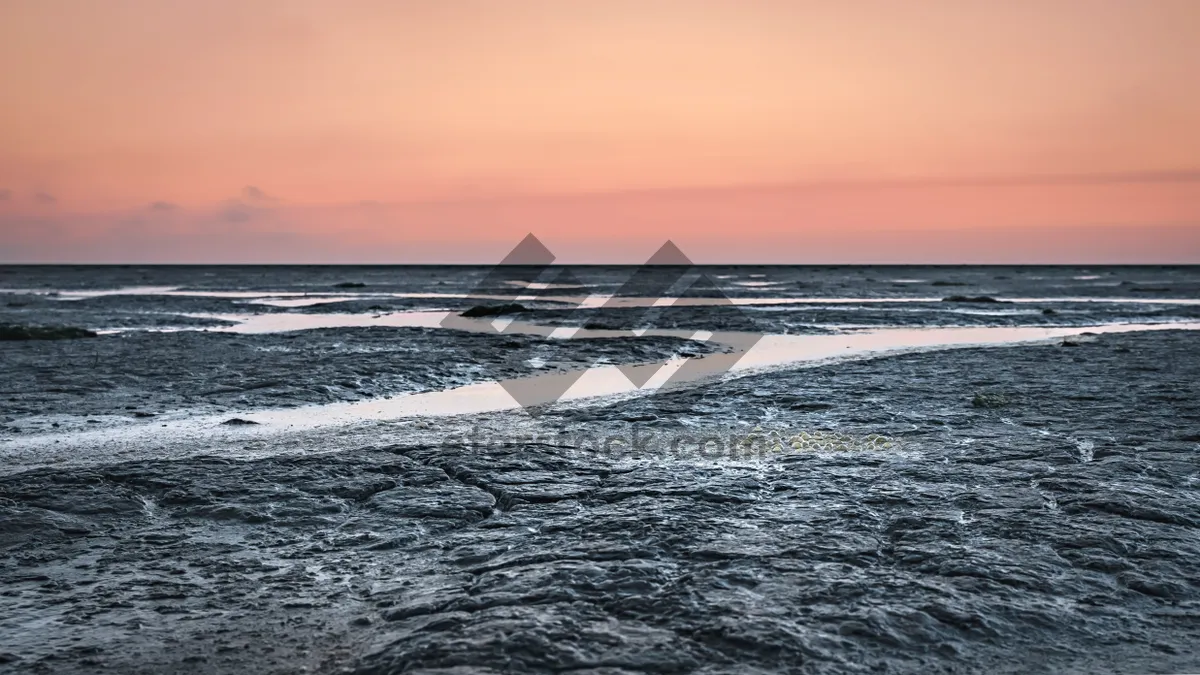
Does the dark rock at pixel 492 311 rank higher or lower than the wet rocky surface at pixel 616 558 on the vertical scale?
higher

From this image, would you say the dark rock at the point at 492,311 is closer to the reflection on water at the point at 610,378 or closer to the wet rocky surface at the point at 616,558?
the reflection on water at the point at 610,378

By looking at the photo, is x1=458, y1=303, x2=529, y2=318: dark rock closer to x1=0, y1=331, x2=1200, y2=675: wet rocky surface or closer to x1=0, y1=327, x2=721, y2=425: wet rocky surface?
x1=0, y1=327, x2=721, y2=425: wet rocky surface

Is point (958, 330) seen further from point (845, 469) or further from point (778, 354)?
point (845, 469)

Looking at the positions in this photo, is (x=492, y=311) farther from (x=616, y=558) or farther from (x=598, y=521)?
(x=616, y=558)

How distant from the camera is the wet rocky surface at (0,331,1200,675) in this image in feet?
14.3

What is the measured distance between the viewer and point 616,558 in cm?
563

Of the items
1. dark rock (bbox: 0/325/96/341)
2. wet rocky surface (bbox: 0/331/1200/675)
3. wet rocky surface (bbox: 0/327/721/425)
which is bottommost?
wet rocky surface (bbox: 0/331/1200/675)

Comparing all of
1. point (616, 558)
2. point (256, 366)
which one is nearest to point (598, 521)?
point (616, 558)

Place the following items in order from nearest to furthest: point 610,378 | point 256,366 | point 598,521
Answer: point 598,521, point 610,378, point 256,366

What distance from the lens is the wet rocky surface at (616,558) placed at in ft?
14.3

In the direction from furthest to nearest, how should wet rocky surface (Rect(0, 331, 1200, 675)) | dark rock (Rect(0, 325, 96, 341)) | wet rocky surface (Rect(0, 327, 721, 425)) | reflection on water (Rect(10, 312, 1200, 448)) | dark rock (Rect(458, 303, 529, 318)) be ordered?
dark rock (Rect(458, 303, 529, 318))
dark rock (Rect(0, 325, 96, 341))
wet rocky surface (Rect(0, 327, 721, 425))
reflection on water (Rect(10, 312, 1200, 448))
wet rocky surface (Rect(0, 331, 1200, 675))

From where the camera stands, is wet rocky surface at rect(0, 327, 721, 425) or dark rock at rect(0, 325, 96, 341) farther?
dark rock at rect(0, 325, 96, 341)

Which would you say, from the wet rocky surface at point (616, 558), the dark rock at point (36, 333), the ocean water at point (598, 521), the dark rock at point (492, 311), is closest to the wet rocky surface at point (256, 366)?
the ocean water at point (598, 521)

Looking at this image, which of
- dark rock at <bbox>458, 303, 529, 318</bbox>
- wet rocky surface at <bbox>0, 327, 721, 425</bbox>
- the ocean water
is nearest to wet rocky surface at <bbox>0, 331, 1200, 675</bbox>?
the ocean water
